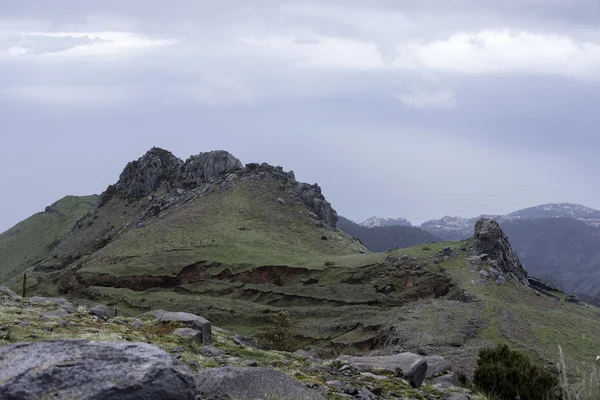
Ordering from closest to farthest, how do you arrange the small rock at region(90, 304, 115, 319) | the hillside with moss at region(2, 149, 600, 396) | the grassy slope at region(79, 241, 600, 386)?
the small rock at region(90, 304, 115, 319), the grassy slope at region(79, 241, 600, 386), the hillside with moss at region(2, 149, 600, 396)

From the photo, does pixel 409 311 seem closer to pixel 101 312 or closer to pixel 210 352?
pixel 101 312

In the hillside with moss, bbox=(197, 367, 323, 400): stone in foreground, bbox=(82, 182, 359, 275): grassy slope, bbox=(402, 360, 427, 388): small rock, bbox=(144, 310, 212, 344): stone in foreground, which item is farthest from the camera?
bbox=(82, 182, 359, 275): grassy slope

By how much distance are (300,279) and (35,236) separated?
119m

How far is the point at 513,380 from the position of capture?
882 inches

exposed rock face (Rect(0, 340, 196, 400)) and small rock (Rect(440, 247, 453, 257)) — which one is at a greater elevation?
small rock (Rect(440, 247, 453, 257))

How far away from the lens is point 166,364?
10484 mm

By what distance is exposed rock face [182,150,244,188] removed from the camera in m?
121

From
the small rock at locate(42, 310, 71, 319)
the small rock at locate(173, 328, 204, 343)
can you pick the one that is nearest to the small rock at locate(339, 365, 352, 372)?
the small rock at locate(173, 328, 204, 343)

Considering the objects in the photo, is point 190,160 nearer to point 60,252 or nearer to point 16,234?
point 60,252

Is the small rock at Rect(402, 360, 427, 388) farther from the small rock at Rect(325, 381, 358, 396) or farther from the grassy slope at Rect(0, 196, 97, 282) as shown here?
the grassy slope at Rect(0, 196, 97, 282)

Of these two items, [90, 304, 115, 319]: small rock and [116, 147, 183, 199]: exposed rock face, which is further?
[116, 147, 183, 199]: exposed rock face

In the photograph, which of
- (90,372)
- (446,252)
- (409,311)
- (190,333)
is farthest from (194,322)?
(446,252)

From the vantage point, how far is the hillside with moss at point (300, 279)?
5103 cm

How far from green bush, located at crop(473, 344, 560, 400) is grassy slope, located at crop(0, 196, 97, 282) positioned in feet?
416
